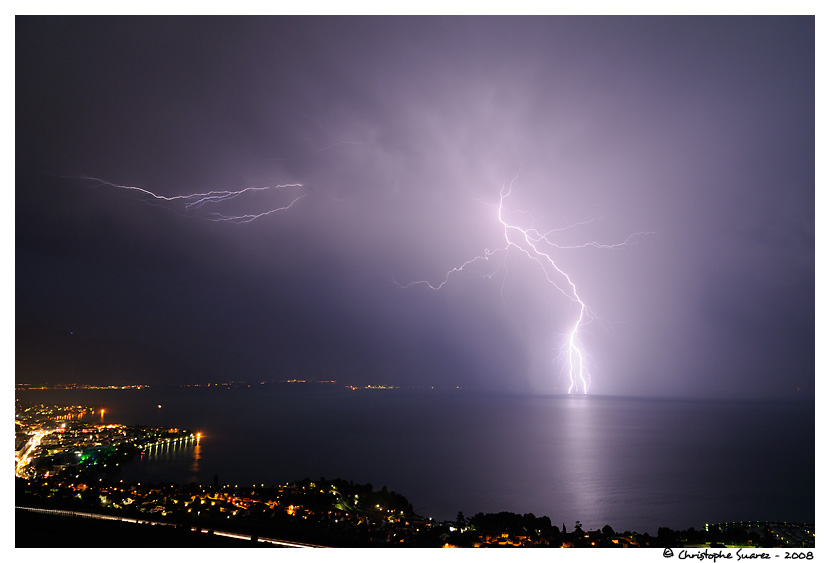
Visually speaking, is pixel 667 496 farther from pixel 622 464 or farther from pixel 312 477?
pixel 312 477

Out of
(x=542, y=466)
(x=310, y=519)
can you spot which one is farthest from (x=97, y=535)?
(x=542, y=466)

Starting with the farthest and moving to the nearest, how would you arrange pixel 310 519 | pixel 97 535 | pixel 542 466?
pixel 542 466
pixel 310 519
pixel 97 535

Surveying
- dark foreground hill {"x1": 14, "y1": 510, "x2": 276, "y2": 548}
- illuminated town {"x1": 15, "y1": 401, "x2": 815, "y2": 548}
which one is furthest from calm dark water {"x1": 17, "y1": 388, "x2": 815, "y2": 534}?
dark foreground hill {"x1": 14, "y1": 510, "x2": 276, "y2": 548}

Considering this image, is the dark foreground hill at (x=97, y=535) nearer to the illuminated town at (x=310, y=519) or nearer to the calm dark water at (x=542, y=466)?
the illuminated town at (x=310, y=519)

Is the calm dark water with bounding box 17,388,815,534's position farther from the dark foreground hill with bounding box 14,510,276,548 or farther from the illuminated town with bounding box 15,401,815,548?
the dark foreground hill with bounding box 14,510,276,548

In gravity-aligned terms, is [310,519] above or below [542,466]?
above

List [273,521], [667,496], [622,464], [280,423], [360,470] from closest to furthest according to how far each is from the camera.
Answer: [273,521], [667,496], [360,470], [622,464], [280,423]

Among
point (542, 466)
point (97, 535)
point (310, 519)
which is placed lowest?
point (542, 466)

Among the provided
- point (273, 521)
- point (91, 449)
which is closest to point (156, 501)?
point (273, 521)

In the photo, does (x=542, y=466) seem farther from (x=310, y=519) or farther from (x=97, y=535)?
(x=97, y=535)
